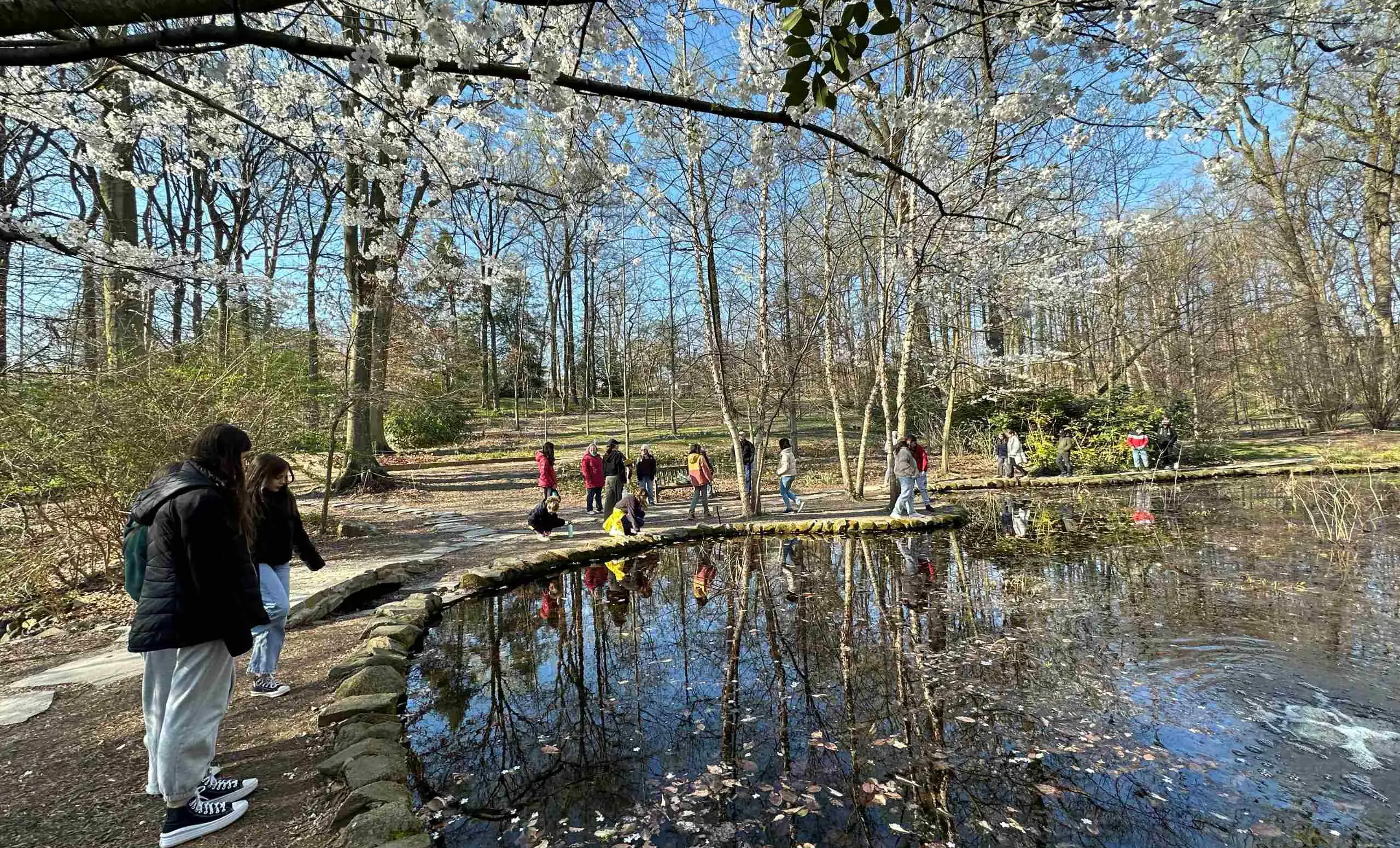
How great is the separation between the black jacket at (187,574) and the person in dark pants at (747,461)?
8.23 m

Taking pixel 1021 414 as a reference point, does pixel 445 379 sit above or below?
above

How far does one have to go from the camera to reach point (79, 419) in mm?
5449

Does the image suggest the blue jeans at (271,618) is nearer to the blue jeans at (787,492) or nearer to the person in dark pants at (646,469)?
the person in dark pants at (646,469)

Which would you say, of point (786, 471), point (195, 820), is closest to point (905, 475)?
point (786, 471)

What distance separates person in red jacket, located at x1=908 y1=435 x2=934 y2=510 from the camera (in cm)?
955

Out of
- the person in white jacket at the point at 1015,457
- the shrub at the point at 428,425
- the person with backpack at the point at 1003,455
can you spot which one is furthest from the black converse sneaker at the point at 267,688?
the shrub at the point at 428,425

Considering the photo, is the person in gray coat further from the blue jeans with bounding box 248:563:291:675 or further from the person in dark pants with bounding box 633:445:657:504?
the blue jeans with bounding box 248:563:291:675

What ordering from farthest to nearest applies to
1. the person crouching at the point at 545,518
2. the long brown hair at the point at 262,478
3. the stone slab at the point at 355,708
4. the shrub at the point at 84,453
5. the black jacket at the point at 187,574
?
the person crouching at the point at 545,518 < the shrub at the point at 84,453 < the long brown hair at the point at 262,478 < the stone slab at the point at 355,708 < the black jacket at the point at 187,574

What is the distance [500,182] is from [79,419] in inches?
184

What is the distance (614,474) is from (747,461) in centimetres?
254

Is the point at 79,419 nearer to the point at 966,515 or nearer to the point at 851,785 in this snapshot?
the point at 851,785

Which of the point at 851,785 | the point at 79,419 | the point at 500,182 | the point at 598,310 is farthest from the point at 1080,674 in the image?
the point at 598,310

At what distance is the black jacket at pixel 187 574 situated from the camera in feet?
7.55

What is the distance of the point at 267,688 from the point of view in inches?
148
